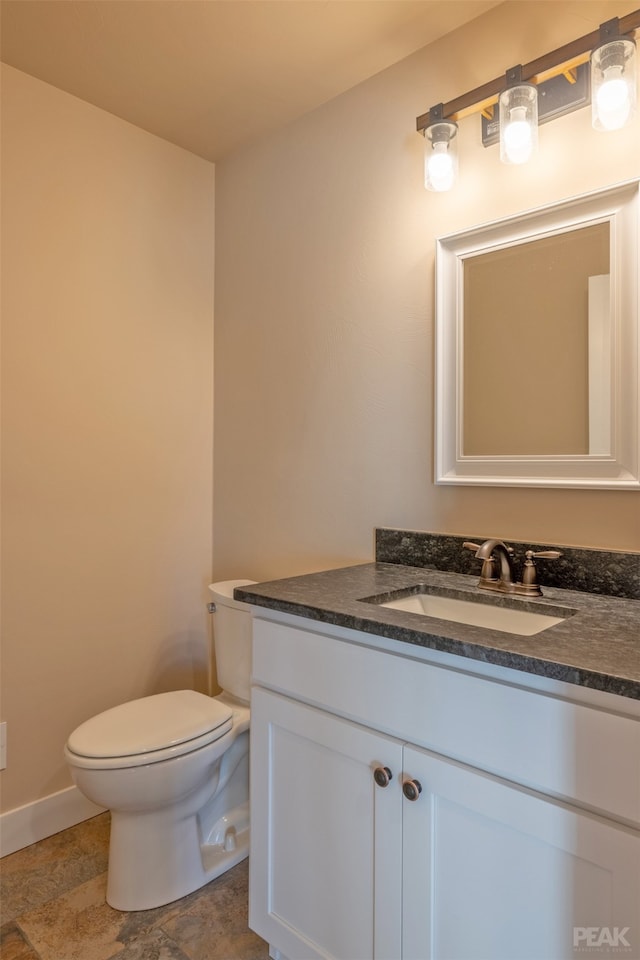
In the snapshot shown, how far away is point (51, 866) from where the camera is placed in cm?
164

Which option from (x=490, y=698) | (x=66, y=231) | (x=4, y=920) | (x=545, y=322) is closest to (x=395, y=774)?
(x=490, y=698)

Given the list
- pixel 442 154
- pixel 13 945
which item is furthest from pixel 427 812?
pixel 442 154

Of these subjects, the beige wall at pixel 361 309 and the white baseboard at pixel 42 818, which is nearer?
the beige wall at pixel 361 309

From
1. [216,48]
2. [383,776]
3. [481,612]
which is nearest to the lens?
[383,776]

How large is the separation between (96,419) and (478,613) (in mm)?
1405

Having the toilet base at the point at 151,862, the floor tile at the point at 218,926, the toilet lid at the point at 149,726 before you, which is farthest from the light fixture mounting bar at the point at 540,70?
the floor tile at the point at 218,926

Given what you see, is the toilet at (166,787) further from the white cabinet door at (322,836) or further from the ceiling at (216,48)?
the ceiling at (216,48)

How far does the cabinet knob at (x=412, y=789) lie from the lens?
3.17 feet

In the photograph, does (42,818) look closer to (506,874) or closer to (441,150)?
(506,874)

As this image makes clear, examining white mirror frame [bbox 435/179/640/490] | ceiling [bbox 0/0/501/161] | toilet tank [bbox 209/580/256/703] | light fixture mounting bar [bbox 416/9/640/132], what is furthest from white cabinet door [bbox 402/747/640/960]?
ceiling [bbox 0/0/501/161]

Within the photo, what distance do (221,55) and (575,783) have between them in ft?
6.58

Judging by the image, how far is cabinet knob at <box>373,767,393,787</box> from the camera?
101 cm

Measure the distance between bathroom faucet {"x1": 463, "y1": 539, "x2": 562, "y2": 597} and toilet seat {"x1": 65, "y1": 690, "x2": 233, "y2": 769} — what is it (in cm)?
82

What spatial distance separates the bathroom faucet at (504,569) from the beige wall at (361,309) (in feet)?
0.27
